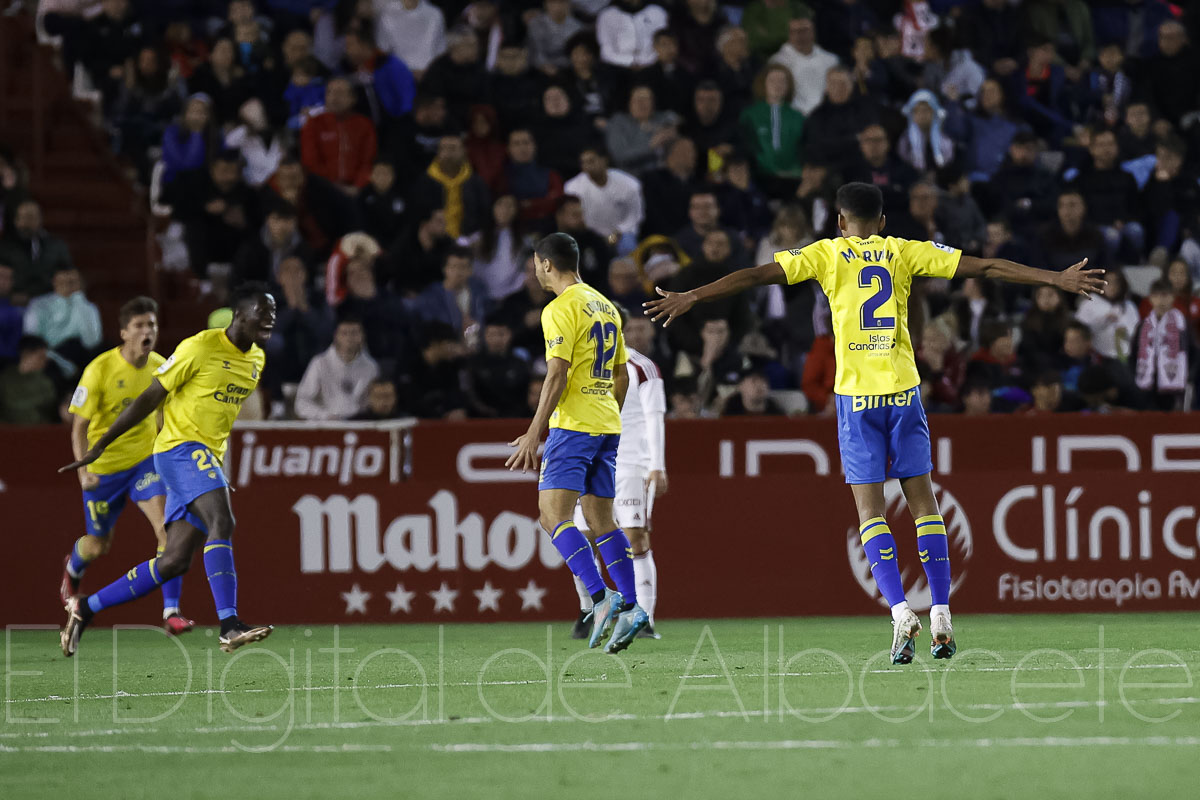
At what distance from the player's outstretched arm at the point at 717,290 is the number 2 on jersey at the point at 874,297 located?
434mm

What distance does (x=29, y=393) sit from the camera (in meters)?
14.9

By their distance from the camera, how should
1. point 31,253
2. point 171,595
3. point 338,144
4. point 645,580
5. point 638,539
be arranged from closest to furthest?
point 638,539, point 645,580, point 171,595, point 31,253, point 338,144

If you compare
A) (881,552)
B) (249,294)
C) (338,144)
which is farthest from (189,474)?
(338,144)

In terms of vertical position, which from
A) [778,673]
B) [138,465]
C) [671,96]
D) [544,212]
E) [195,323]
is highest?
[671,96]

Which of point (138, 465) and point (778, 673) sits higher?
point (138, 465)

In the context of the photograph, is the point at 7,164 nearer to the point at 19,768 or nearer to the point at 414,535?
the point at 414,535

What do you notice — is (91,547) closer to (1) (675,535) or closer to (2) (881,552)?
(1) (675,535)

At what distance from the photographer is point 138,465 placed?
12664mm

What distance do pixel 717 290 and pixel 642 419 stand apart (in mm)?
3654

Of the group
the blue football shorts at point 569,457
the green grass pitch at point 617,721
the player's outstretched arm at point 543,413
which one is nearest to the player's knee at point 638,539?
the green grass pitch at point 617,721

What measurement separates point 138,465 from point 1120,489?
7401mm

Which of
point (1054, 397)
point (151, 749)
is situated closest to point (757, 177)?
point (1054, 397)

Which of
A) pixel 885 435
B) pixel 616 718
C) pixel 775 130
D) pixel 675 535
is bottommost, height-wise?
pixel 616 718

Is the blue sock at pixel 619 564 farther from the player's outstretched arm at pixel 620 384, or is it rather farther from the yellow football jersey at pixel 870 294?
the yellow football jersey at pixel 870 294
